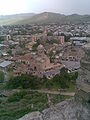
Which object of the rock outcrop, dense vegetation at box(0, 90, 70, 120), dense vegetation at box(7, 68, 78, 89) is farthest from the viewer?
dense vegetation at box(7, 68, 78, 89)

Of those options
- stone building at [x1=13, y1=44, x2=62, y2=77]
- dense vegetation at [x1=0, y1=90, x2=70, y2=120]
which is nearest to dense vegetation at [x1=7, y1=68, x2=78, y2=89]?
dense vegetation at [x1=0, y1=90, x2=70, y2=120]

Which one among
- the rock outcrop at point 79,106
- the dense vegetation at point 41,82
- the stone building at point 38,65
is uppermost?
the rock outcrop at point 79,106

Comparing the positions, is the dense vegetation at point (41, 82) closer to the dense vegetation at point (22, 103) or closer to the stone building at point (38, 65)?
the dense vegetation at point (22, 103)

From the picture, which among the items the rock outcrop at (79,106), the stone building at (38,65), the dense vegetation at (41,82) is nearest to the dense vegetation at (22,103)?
the dense vegetation at (41,82)

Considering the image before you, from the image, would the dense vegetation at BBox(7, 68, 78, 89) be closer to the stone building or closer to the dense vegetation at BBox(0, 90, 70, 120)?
the dense vegetation at BBox(0, 90, 70, 120)

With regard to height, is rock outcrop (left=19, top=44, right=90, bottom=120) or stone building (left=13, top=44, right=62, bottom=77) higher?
rock outcrop (left=19, top=44, right=90, bottom=120)

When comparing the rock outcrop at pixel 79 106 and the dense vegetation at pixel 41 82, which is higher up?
the rock outcrop at pixel 79 106

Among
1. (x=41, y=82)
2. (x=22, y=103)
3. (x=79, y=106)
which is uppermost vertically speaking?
(x=79, y=106)

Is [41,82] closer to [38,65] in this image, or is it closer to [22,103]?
[22,103]

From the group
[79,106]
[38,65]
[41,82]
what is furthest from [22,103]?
[79,106]

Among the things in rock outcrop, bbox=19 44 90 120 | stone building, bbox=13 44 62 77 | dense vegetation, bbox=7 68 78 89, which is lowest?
stone building, bbox=13 44 62 77
